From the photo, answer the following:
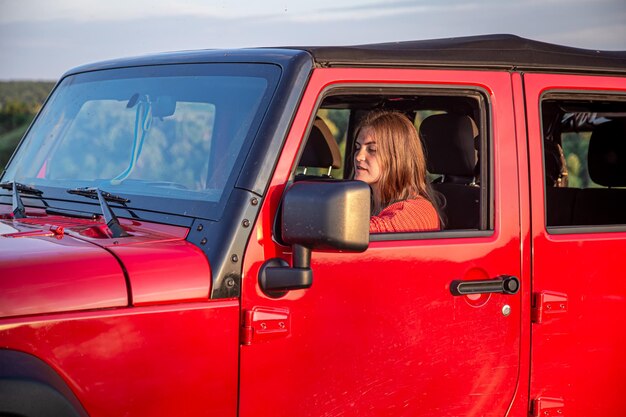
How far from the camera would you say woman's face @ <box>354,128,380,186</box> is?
3840 mm

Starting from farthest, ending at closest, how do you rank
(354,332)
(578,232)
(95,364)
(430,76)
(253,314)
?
(578,232) < (430,76) < (354,332) < (253,314) < (95,364)

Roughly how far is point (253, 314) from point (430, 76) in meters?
1.04

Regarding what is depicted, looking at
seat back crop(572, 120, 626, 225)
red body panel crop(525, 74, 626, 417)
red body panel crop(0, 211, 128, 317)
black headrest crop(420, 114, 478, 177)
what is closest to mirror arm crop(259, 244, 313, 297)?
red body panel crop(0, 211, 128, 317)

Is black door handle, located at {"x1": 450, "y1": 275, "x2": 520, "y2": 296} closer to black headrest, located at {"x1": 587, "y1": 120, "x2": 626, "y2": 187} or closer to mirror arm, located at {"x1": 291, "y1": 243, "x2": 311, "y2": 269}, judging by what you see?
mirror arm, located at {"x1": 291, "y1": 243, "x2": 311, "y2": 269}

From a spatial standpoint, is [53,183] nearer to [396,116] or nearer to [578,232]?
[396,116]

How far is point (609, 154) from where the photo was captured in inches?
202

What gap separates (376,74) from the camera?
11.0ft

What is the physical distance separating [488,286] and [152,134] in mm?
1254

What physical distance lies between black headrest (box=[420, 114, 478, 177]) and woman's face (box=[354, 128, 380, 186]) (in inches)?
13.5

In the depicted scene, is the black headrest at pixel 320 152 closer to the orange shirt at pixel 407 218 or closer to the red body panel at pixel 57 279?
the orange shirt at pixel 407 218

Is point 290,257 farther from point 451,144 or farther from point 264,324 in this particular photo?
point 451,144

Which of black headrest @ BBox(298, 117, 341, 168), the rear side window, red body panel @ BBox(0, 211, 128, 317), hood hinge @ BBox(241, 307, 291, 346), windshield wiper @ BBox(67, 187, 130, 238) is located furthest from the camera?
the rear side window

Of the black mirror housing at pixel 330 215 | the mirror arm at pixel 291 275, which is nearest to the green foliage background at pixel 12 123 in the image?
the mirror arm at pixel 291 275

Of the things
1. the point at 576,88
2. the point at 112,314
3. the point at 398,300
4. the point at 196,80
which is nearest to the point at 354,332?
the point at 398,300
